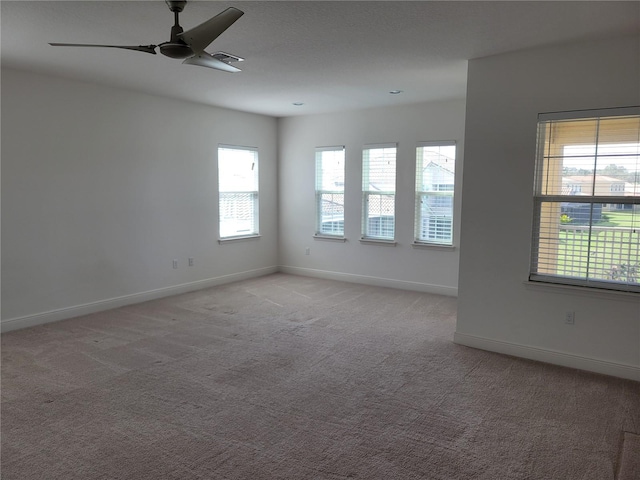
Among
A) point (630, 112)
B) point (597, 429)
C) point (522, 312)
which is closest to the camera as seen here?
point (597, 429)

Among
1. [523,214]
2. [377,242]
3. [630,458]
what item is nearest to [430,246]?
[377,242]

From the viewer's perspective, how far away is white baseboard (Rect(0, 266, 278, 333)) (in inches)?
181

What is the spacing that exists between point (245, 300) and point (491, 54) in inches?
155

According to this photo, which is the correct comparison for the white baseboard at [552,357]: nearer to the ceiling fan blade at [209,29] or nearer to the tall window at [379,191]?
the tall window at [379,191]

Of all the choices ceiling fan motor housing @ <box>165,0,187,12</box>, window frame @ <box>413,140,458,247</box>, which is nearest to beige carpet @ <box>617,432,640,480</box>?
window frame @ <box>413,140,458,247</box>

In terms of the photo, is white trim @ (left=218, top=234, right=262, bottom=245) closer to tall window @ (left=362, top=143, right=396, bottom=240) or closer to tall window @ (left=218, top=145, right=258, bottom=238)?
tall window @ (left=218, top=145, right=258, bottom=238)

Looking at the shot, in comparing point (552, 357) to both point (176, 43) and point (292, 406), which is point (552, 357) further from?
point (176, 43)

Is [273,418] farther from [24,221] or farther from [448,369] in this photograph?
[24,221]

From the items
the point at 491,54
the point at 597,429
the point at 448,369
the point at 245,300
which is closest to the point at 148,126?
the point at 245,300

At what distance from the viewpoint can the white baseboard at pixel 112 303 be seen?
4.59 meters

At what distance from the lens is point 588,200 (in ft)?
11.7

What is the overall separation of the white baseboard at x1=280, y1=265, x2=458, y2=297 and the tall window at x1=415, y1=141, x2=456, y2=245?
63 centimetres

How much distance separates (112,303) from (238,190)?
2.56m

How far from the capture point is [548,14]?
2.93 m
